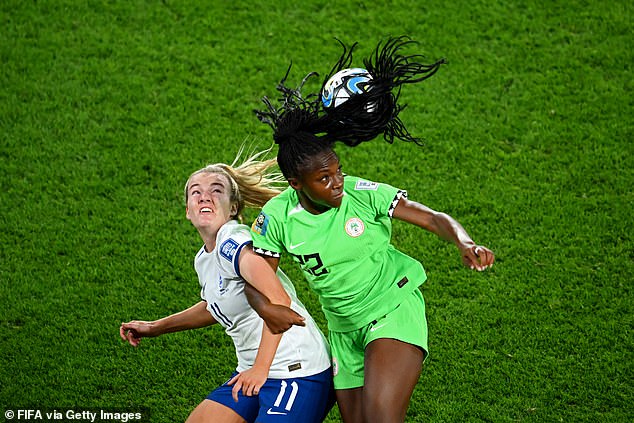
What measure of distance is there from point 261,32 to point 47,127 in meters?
2.13

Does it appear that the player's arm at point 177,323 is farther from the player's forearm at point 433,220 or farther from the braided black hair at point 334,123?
the player's forearm at point 433,220

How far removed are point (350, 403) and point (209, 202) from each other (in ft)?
4.06

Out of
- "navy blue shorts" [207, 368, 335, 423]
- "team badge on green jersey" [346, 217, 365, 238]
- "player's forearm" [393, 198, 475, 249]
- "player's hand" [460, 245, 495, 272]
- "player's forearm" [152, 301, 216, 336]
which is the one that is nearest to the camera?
"player's hand" [460, 245, 495, 272]

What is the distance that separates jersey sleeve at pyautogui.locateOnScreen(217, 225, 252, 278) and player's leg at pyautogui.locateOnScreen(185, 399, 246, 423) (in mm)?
665

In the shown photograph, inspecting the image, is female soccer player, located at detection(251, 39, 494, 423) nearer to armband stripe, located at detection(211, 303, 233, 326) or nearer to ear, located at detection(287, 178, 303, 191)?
ear, located at detection(287, 178, 303, 191)

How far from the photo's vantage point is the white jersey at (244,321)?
4656 mm

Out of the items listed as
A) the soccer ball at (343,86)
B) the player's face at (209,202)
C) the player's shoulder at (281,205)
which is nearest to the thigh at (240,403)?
the player's face at (209,202)

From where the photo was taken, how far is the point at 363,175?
749 centimetres

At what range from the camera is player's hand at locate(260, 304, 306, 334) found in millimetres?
4152

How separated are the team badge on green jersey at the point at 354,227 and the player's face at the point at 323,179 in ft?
0.42

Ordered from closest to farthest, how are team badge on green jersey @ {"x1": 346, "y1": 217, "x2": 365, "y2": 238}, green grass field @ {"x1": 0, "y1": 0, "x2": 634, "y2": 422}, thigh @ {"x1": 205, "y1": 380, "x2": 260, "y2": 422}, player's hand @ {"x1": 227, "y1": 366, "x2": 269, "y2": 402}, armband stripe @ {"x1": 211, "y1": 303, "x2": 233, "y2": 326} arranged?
player's hand @ {"x1": 227, "y1": 366, "x2": 269, "y2": 402} → team badge on green jersey @ {"x1": 346, "y1": 217, "x2": 365, "y2": 238} → thigh @ {"x1": 205, "y1": 380, "x2": 260, "y2": 422} → armband stripe @ {"x1": 211, "y1": 303, "x2": 233, "y2": 326} → green grass field @ {"x1": 0, "y1": 0, "x2": 634, "y2": 422}

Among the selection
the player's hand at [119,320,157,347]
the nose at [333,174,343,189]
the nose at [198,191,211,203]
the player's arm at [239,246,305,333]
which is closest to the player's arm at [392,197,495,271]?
the nose at [333,174,343,189]

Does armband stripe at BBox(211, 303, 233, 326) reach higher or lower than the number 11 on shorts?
higher

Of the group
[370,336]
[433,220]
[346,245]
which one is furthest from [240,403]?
[433,220]
